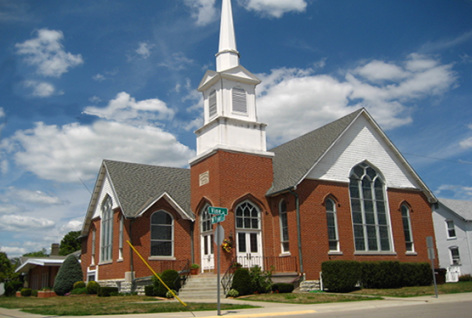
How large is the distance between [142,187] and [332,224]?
36.7 feet

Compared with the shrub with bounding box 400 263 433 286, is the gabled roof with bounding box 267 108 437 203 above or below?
above

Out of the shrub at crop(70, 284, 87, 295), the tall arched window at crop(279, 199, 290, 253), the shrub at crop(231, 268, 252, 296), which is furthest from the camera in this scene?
the shrub at crop(70, 284, 87, 295)

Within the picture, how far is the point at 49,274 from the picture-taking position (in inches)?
1537

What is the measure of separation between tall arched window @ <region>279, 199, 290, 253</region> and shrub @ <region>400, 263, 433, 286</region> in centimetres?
581

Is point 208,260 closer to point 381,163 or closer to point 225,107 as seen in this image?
point 225,107

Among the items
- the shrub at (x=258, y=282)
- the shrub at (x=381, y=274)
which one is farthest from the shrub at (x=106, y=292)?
the shrub at (x=381, y=274)

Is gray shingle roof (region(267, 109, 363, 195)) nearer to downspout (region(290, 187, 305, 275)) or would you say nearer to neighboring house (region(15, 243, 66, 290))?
downspout (region(290, 187, 305, 275))

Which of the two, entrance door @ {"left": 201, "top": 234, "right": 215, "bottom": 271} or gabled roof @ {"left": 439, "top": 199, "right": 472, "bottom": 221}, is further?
gabled roof @ {"left": 439, "top": 199, "right": 472, "bottom": 221}

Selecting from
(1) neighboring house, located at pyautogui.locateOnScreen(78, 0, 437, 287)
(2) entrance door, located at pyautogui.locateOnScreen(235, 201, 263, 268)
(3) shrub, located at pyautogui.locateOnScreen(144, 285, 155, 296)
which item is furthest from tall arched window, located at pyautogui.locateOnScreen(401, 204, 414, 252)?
(3) shrub, located at pyautogui.locateOnScreen(144, 285, 155, 296)

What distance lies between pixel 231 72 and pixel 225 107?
208 cm

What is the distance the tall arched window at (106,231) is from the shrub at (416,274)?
16.2 metres

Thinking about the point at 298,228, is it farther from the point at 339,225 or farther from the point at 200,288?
the point at 200,288

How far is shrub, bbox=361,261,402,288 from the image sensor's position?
2162 centimetres

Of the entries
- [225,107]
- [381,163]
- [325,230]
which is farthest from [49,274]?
[381,163]
